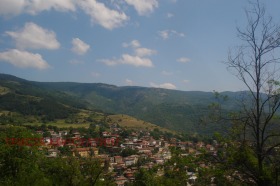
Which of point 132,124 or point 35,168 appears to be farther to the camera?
point 132,124

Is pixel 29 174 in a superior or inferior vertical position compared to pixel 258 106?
inferior

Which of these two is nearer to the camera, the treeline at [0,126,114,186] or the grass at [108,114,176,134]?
the treeline at [0,126,114,186]

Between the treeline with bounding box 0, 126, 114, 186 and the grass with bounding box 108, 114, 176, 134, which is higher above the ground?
the treeline with bounding box 0, 126, 114, 186

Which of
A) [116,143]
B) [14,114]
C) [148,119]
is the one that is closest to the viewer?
[116,143]

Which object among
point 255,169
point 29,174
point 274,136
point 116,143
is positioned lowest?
point 116,143

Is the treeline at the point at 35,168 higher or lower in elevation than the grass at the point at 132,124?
higher

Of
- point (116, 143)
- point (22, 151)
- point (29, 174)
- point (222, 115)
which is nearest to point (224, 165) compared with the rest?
point (222, 115)

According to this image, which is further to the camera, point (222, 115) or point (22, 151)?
point (22, 151)

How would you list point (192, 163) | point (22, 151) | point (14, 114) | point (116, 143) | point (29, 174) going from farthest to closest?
point (14, 114) < point (116, 143) < point (22, 151) < point (29, 174) < point (192, 163)

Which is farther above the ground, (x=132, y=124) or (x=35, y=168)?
(x=35, y=168)

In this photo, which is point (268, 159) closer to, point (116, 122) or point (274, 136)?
point (274, 136)

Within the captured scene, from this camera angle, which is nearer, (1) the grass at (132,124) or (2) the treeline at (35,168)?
(2) the treeline at (35,168)
